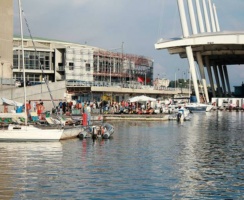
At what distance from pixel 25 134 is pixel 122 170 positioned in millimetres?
11318

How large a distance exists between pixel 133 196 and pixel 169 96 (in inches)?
4953

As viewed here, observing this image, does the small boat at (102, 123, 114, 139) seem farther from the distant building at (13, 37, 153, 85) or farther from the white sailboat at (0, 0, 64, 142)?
the distant building at (13, 37, 153, 85)

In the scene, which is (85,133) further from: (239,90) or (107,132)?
(239,90)

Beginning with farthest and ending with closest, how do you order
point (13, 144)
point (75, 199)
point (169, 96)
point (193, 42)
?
point (169, 96), point (193, 42), point (13, 144), point (75, 199)

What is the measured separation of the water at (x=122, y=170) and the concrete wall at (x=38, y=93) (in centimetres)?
2361

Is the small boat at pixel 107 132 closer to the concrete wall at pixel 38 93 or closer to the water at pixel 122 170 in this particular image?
the water at pixel 122 170

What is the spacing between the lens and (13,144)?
33094mm

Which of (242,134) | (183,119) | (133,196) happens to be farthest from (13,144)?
(183,119)

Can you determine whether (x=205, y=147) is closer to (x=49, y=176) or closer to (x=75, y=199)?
(x=49, y=176)

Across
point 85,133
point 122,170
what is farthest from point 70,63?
point 122,170

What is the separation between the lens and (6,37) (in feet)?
224

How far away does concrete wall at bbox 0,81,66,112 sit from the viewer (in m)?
58.8

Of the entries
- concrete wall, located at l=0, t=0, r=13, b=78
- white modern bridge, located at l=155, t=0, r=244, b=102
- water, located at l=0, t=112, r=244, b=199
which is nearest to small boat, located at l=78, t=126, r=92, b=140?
water, located at l=0, t=112, r=244, b=199

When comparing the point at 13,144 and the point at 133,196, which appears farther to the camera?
the point at 13,144
